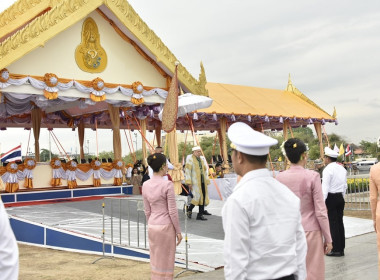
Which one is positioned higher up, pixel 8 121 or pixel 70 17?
pixel 70 17

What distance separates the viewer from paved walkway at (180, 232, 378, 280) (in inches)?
263

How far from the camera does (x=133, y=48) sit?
1430cm

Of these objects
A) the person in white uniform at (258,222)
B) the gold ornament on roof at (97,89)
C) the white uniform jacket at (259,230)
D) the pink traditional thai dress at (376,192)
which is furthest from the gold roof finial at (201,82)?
the white uniform jacket at (259,230)

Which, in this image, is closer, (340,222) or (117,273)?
(117,273)

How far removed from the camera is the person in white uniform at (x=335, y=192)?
748 cm

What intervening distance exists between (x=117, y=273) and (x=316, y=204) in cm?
385

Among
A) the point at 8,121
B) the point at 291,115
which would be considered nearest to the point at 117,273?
the point at 8,121

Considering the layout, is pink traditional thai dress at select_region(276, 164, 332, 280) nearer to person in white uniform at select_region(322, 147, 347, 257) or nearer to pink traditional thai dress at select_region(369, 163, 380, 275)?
pink traditional thai dress at select_region(369, 163, 380, 275)

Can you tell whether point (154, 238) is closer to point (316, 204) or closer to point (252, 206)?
point (316, 204)

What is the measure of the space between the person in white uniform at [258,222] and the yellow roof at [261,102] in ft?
66.9

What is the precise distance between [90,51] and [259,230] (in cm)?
1165

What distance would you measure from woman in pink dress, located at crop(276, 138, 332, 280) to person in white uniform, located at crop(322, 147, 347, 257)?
9.08ft

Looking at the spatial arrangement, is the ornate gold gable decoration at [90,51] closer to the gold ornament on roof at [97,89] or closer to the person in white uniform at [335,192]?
the gold ornament on roof at [97,89]

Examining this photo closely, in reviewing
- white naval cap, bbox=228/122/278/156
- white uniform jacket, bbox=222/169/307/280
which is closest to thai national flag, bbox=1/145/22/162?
white naval cap, bbox=228/122/278/156
